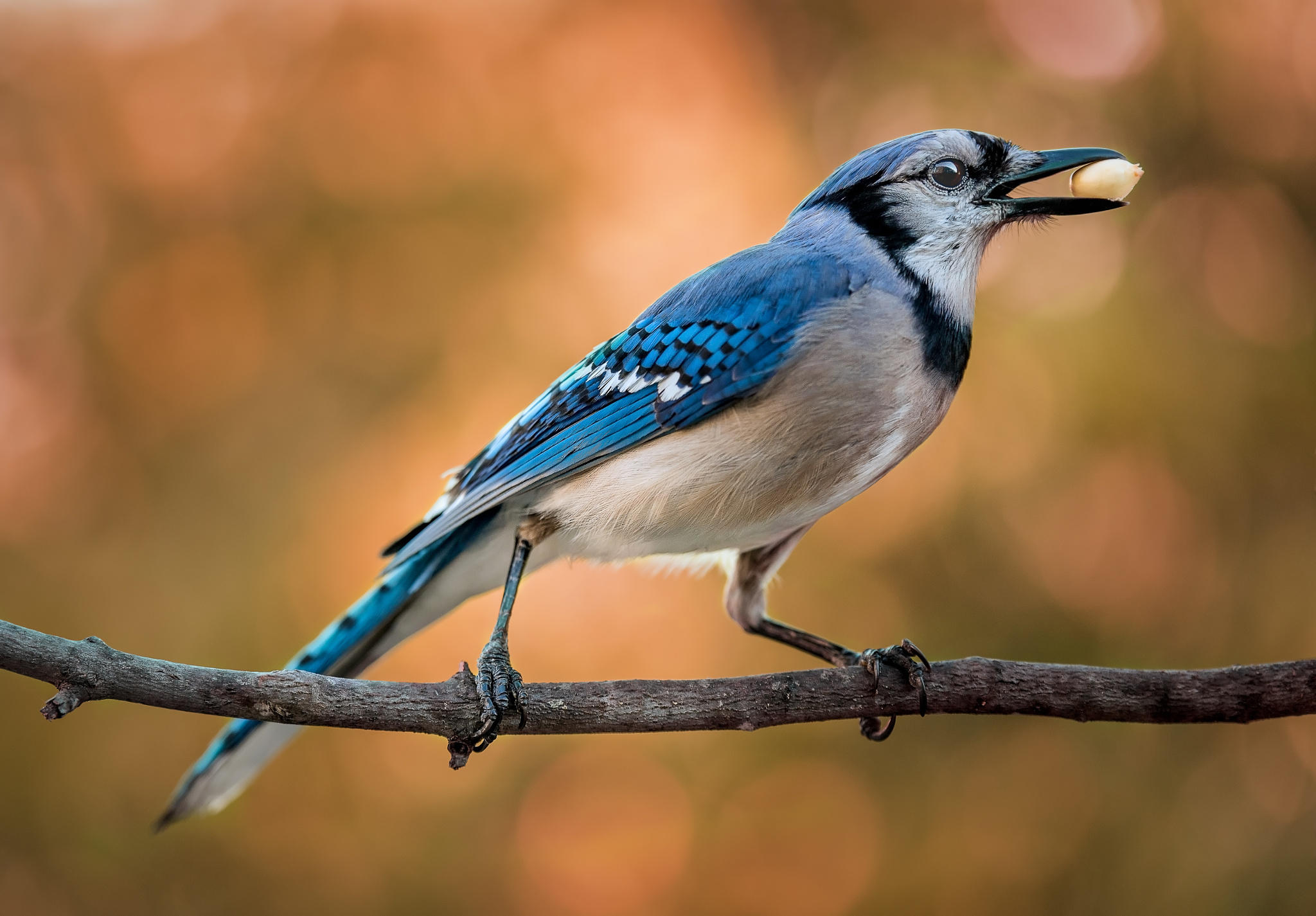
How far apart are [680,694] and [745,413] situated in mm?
520

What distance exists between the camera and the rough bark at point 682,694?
157 centimetres

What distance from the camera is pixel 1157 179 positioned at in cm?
382

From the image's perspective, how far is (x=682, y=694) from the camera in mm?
1860

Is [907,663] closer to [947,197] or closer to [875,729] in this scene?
[875,729]

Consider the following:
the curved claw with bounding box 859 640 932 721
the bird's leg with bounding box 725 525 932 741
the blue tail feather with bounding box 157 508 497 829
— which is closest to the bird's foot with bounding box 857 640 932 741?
the curved claw with bounding box 859 640 932 721

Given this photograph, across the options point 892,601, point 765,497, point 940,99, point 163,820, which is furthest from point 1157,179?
point 163,820

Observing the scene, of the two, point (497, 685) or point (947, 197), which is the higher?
point (947, 197)

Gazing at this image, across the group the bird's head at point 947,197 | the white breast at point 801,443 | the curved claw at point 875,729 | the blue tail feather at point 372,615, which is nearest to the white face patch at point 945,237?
the bird's head at point 947,197

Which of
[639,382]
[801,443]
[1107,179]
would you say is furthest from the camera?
[639,382]

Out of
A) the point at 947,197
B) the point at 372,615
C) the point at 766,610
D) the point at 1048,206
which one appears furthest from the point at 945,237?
the point at 372,615

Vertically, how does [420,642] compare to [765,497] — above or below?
Answer: below

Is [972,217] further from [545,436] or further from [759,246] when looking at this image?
[545,436]

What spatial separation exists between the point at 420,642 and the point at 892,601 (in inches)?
60.3

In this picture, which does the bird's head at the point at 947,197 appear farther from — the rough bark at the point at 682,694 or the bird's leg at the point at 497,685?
the bird's leg at the point at 497,685
